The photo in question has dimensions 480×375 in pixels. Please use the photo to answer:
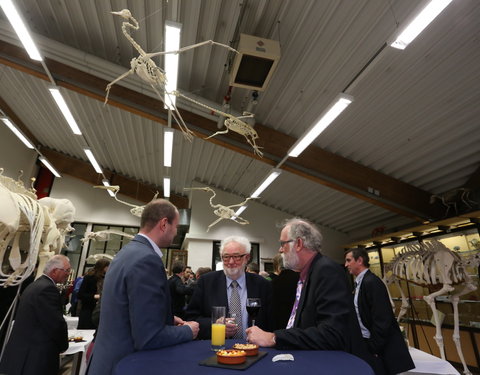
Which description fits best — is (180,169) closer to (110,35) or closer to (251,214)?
(251,214)

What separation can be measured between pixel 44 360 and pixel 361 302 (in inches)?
108

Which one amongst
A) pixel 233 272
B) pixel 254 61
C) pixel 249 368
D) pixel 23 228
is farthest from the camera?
pixel 254 61

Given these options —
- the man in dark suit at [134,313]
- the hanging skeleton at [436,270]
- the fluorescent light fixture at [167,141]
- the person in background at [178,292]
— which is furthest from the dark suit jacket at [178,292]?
the hanging skeleton at [436,270]

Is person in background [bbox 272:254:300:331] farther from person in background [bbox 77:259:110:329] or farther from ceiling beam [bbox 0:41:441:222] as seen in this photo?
ceiling beam [bbox 0:41:441:222]

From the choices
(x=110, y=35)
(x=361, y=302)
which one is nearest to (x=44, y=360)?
(x=361, y=302)

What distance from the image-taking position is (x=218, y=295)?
2080mm

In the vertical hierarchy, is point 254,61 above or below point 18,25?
below

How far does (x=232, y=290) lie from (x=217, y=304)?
16 centimetres

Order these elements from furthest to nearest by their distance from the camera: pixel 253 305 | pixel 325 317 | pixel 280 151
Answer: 1. pixel 280 151
2. pixel 253 305
3. pixel 325 317

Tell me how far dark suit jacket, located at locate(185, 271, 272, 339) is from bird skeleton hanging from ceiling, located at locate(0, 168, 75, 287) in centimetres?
213

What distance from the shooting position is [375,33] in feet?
13.0

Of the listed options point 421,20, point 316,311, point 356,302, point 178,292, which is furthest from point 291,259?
point 421,20

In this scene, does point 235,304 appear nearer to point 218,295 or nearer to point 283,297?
point 218,295

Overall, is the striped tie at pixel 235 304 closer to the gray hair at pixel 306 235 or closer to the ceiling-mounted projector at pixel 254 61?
the gray hair at pixel 306 235
